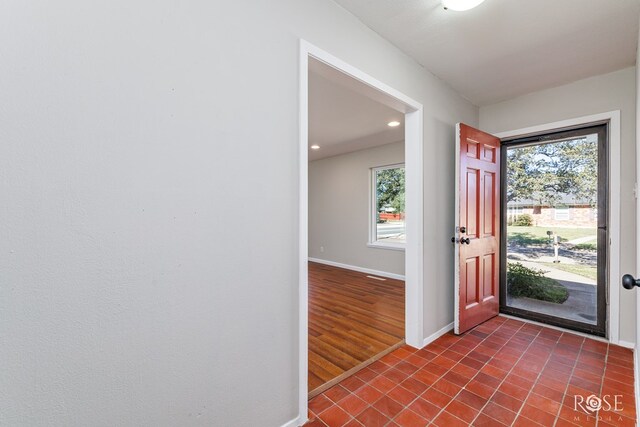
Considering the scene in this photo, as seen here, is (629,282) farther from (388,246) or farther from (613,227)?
(388,246)

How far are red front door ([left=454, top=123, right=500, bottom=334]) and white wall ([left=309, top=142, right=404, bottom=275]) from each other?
193 centimetres

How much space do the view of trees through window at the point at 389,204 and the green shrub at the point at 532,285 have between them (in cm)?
210

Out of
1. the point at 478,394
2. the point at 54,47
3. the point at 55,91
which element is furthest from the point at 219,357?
the point at 478,394

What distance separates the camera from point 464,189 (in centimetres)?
266

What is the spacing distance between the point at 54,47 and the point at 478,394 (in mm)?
2667

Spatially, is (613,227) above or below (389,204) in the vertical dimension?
below

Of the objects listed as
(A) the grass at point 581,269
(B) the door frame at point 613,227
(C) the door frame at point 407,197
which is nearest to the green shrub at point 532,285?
(A) the grass at point 581,269

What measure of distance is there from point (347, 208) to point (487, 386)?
423 centimetres

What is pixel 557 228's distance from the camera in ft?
9.71

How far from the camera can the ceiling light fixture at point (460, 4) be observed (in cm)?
160

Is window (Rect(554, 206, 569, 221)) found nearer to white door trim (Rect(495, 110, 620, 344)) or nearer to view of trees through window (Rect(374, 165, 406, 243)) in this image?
white door trim (Rect(495, 110, 620, 344))

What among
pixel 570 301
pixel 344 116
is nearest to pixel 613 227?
pixel 570 301

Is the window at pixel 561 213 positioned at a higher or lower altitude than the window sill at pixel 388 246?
higher

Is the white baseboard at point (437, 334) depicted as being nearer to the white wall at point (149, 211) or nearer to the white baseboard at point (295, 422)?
the white baseboard at point (295, 422)
